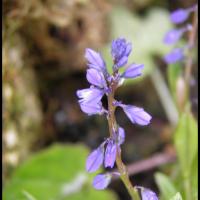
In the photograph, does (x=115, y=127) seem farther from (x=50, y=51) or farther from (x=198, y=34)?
(x=50, y=51)

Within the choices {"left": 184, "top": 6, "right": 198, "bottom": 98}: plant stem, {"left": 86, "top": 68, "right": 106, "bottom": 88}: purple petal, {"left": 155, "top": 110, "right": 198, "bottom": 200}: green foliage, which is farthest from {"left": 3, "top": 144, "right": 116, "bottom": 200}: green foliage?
{"left": 86, "top": 68, "right": 106, "bottom": 88}: purple petal

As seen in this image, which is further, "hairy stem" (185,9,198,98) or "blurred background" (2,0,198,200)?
"blurred background" (2,0,198,200)

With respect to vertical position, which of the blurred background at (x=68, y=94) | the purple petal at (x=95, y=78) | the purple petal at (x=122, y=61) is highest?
the blurred background at (x=68, y=94)

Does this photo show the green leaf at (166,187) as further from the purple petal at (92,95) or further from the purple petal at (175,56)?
the purple petal at (92,95)

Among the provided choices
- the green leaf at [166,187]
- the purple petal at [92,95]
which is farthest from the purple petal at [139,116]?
the green leaf at [166,187]

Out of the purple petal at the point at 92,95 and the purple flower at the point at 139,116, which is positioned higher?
the purple petal at the point at 92,95

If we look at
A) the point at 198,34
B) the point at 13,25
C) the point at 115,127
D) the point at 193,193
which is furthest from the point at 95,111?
the point at 13,25

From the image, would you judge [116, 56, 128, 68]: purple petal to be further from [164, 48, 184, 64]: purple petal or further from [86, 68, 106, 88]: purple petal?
[164, 48, 184, 64]: purple petal

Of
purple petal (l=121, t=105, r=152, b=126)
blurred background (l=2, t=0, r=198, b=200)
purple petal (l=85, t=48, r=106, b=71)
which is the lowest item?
purple petal (l=121, t=105, r=152, b=126)
